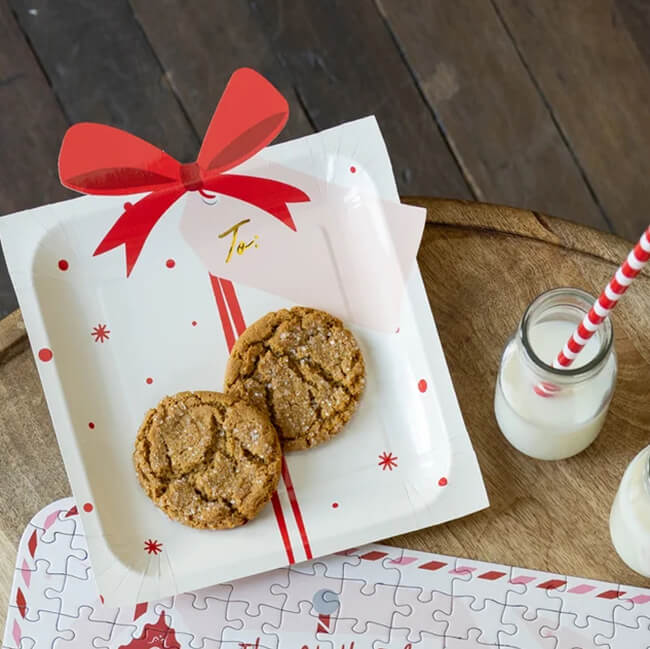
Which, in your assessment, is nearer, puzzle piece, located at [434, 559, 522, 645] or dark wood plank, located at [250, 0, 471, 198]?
puzzle piece, located at [434, 559, 522, 645]

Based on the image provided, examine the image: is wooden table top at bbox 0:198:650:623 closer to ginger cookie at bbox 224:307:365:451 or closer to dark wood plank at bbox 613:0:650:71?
ginger cookie at bbox 224:307:365:451

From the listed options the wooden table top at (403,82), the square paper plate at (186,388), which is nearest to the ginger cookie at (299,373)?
the square paper plate at (186,388)

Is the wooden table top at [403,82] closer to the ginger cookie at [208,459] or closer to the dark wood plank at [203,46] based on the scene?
the dark wood plank at [203,46]

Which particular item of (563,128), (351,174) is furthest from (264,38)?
(351,174)

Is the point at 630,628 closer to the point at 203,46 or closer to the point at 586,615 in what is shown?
the point at 586,615

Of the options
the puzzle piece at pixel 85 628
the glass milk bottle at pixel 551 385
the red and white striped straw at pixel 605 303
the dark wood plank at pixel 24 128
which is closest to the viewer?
the red and white striped straw at pixel 605 303

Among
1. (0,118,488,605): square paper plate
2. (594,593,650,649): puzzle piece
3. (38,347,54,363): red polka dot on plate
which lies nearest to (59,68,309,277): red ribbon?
(0,118,488,605): square paper plate
